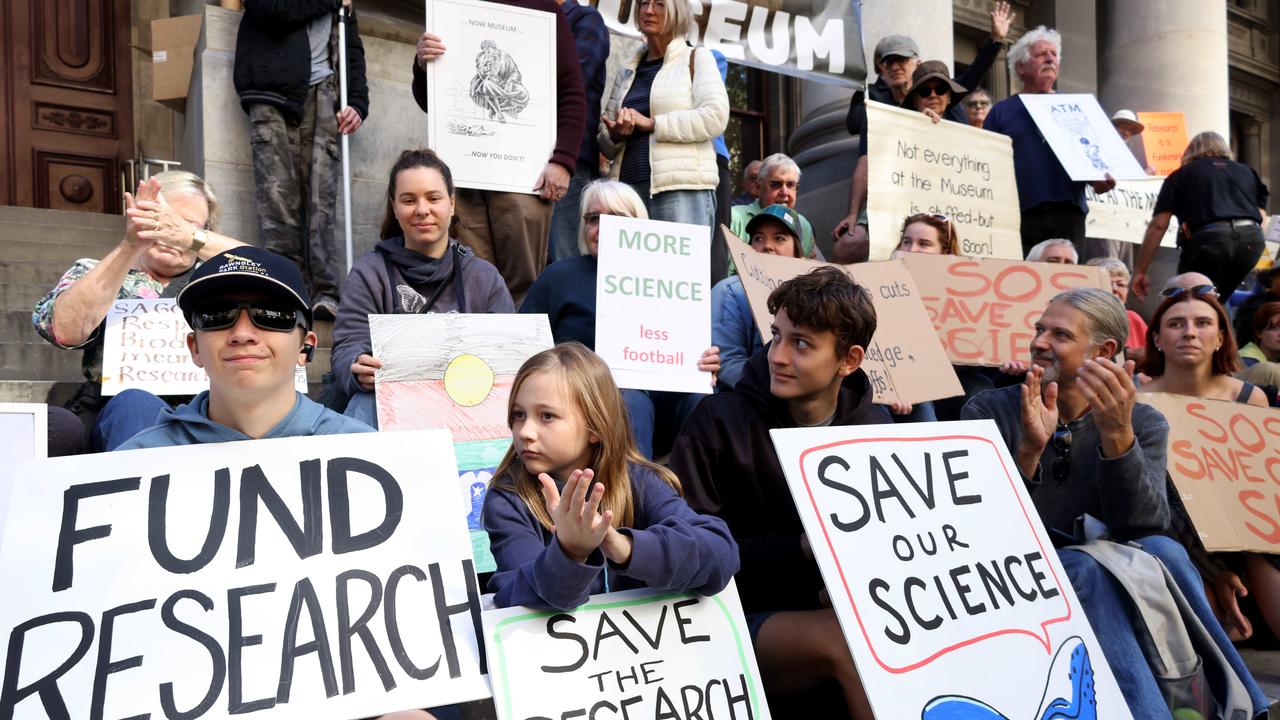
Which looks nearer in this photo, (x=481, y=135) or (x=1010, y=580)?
(x=1010, y=580)

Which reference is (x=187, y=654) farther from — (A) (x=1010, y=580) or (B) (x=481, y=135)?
(B) (x=481, y=135)

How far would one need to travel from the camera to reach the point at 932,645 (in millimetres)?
2543

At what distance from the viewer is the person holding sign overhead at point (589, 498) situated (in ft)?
7.65

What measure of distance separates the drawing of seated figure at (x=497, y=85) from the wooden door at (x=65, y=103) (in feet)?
16.7

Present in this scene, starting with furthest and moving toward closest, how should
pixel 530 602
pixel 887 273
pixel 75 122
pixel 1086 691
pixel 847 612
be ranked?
1. pixel 75 122
2. pixel 887 273
3. pixel 1086 691
4. pixel 847 612
5. pixel 530 602

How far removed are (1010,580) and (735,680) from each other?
2.94ft

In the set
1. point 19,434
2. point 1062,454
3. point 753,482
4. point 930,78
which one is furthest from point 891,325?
point 19,434

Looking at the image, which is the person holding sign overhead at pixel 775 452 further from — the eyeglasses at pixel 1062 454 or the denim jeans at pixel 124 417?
the denim jeans at pixel 124 417

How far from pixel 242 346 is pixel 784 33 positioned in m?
5.56

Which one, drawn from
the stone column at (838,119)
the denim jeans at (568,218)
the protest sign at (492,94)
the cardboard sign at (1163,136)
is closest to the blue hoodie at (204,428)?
the protest sign at (492,94)

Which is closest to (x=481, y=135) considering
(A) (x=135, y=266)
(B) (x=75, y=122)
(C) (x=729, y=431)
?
(A) (x=135, y=266)

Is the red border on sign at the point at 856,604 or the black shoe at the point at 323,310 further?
the black shoe at the point at 323,310

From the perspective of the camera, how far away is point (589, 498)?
245cm

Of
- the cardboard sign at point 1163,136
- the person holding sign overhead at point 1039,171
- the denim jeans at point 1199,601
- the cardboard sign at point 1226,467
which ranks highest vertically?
the cardboard sign at point 1163,136
